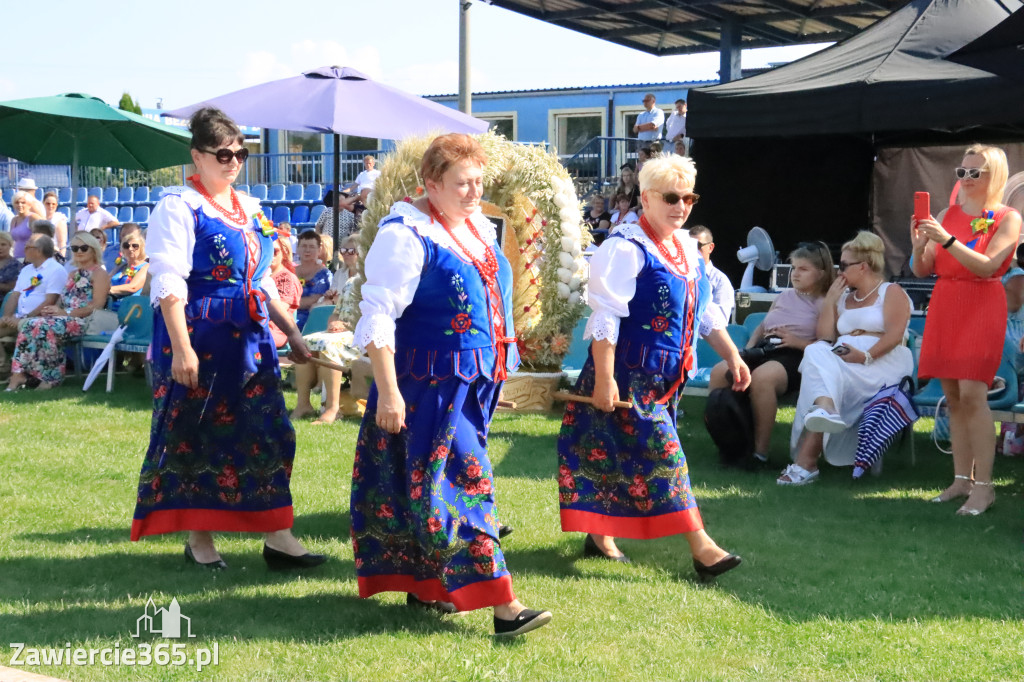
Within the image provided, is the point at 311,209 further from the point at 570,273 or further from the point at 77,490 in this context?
the point at 77,490

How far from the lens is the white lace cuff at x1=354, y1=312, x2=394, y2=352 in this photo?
3684 millimetres

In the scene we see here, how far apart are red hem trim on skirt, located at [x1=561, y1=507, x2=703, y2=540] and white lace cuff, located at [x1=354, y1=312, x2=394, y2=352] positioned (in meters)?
1.40

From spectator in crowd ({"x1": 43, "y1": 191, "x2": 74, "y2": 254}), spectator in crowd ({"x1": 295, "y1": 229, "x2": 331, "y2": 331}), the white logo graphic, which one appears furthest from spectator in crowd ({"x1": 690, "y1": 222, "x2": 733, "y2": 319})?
spectator in crowd ({"x1": 43, "y1": 191, "x2": 74, "y2": 254})

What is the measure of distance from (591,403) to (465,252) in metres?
0.99

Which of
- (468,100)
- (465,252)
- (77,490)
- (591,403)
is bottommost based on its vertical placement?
(77,490)

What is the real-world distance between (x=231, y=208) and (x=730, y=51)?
1396 centimetres

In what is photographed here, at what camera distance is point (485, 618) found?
162 inches

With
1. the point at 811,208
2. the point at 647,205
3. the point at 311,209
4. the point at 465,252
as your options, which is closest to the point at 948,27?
the point at 811,208

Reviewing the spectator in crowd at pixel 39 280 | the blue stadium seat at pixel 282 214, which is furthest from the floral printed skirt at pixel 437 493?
the blue stadium seat at pixel 282 214

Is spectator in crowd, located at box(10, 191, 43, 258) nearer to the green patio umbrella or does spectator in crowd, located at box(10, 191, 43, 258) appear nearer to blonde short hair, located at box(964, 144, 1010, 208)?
the green patio umbrella

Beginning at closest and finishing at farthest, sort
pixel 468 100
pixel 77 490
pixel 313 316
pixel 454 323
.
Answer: pixel 454 323, pixel 77 490, pixel 313 316, pixel 468 100

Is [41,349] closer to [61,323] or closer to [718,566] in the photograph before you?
[61,323]

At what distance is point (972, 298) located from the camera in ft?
19.0

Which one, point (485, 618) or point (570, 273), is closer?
point (485, 618)
